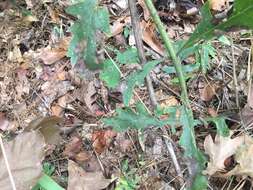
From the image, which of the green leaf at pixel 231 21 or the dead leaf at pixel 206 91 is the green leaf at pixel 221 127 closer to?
the dead leaf at pixel 206 91

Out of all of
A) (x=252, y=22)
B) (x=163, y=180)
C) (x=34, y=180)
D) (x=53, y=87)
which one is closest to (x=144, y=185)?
(x=163, y=180)

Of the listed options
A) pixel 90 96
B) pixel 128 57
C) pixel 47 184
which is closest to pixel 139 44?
pixel 128 57

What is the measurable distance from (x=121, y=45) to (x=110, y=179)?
2.03 ft

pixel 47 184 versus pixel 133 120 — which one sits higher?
pixel 133 120

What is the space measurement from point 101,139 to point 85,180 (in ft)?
0.61

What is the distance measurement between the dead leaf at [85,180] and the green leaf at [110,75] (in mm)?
382

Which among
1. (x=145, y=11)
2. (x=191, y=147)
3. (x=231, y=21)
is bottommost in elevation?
(x=191, y=147)

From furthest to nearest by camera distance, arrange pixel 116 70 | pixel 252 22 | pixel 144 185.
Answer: pixel 144 185 < pixel 116 70 < pixel 252 22

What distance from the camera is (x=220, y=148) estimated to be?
5.37 ft

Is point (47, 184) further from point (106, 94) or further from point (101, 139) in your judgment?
point (106, 94)

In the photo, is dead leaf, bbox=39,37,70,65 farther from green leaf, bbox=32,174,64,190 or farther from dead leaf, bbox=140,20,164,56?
green leaf, bbox=32,174,64,190

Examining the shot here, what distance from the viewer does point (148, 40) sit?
202cm

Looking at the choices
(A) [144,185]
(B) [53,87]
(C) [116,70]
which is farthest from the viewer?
(B) [53,87]

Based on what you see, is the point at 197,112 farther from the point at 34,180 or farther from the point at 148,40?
the point at 34,180
